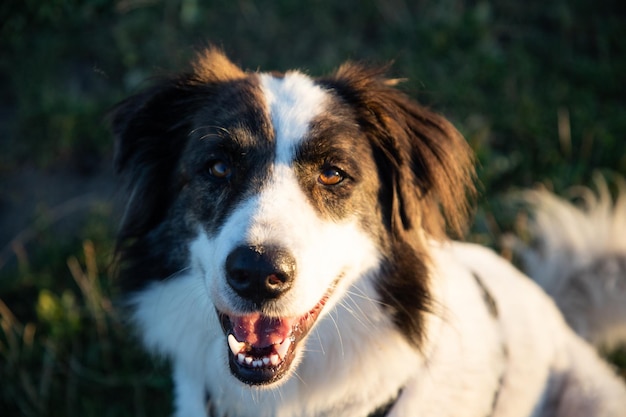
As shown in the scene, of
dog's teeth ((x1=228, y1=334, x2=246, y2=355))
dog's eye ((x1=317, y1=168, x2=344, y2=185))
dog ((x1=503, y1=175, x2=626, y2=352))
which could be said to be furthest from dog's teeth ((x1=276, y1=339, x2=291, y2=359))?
dog ((x1=503, y1=175, x2=626, y2=352))

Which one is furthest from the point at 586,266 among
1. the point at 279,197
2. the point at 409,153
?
the point at 279,197

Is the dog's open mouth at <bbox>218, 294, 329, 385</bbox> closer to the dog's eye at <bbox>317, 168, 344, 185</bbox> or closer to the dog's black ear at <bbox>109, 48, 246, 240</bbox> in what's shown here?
the dog's eye at <bbox>317, 168, 344, 185</bbox>

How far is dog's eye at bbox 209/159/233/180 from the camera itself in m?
2.57

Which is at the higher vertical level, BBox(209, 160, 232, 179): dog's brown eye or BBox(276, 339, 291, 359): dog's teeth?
BBox(209, 160, 232, 179): dog's brown eye

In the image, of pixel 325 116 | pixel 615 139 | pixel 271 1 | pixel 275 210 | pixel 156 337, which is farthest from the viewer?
pixel 271 1

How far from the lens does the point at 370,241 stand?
265cm

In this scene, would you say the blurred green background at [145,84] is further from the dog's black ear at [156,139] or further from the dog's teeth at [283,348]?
the dog's teeth at [283,348]

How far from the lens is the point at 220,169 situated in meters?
2.59

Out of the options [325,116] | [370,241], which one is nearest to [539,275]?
[370,241]

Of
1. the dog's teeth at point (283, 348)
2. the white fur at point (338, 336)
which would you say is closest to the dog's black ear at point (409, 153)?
the white fur at point (338, 336)

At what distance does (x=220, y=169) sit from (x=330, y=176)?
47 centimetres

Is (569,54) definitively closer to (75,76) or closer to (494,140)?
(494,140)

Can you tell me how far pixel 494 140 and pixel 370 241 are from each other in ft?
9.45

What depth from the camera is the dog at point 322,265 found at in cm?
237
